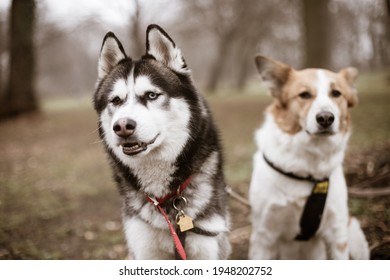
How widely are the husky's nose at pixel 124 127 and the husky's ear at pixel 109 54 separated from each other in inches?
19.0

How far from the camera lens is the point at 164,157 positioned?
6.12 feet

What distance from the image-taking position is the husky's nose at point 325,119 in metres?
1.98

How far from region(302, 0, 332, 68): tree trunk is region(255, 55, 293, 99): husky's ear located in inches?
53.0

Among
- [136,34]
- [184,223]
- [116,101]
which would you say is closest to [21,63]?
[136,34]

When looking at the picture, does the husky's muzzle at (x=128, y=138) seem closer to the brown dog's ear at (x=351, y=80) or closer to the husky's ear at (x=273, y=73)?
the husky's ear at (x=273, y=73)

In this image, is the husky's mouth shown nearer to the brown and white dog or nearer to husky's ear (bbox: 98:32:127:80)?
husky's ear (bbox: 98:32:127:80)

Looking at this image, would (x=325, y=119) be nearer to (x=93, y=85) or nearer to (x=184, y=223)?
(x=184, y=223)

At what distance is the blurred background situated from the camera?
108 inches

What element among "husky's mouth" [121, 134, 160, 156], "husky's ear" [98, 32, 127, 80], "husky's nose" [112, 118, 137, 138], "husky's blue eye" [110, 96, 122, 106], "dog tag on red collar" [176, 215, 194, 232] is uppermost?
"husky's ear" [98, 32, 127, 80]

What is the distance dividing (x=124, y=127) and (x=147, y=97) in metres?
0.25

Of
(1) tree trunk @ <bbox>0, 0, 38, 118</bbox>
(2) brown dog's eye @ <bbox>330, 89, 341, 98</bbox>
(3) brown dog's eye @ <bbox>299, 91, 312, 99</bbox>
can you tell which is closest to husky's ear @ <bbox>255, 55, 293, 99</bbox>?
(3) brown dog's eye @ <bbox>299, 91, 312, 99</bbox>

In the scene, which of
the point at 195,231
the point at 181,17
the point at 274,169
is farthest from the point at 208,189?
the point at 181,17

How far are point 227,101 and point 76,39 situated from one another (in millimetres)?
2277

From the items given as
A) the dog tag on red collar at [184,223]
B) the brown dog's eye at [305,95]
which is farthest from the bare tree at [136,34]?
the dog tag on red collar at [184,223]
